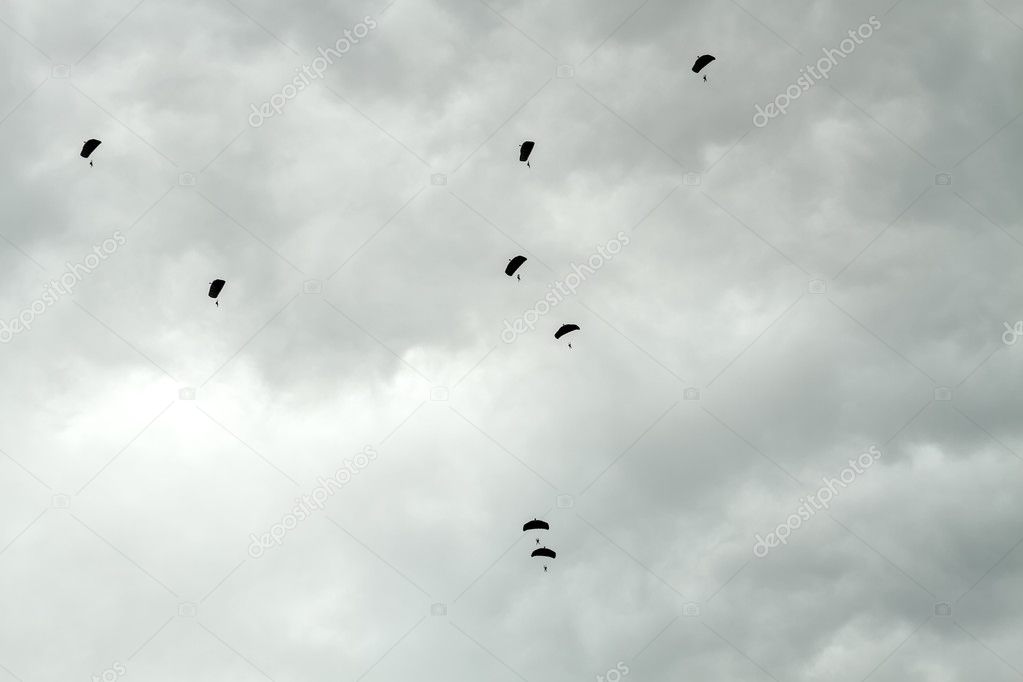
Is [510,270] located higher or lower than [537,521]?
higher

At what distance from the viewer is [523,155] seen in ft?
339

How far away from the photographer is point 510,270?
353ft

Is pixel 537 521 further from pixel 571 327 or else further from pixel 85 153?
pixel 85 153

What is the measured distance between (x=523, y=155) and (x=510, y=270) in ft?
35.3

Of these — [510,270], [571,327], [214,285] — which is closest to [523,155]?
[510,270]

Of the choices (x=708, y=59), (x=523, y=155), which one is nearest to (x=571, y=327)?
(x=523, y=155)

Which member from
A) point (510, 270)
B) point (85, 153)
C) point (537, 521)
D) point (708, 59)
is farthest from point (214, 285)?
point (708, 59)

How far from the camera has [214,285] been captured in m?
110

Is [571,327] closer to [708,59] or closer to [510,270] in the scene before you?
[510,270]

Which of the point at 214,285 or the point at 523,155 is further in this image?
the point at 214,285

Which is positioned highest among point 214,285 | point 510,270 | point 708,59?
point 708,59

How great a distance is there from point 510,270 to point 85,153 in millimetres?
40008

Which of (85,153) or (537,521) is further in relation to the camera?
(537,521)

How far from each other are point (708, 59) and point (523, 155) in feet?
63.1
